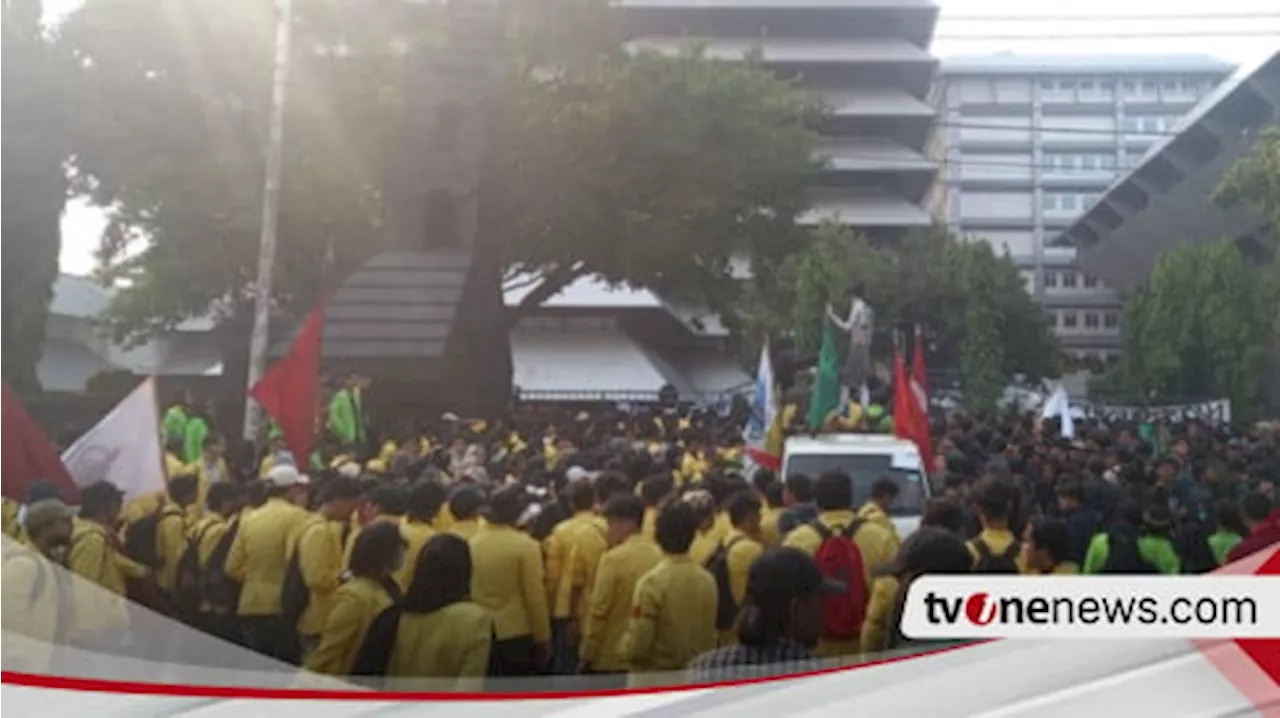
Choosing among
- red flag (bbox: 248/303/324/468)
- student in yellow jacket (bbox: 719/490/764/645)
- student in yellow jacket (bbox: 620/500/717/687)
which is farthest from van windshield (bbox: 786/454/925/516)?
red flag (bbox: 248/303/324/468)

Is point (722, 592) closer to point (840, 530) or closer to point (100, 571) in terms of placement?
point (840, 530)

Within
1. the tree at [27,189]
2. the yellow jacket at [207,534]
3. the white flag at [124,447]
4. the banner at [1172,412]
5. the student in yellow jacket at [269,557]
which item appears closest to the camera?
the student in yellow jacket at [269,557]

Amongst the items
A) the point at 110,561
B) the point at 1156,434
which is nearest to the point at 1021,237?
the point at 1156,434

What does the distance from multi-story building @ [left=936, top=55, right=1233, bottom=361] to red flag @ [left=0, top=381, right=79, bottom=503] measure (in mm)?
2158

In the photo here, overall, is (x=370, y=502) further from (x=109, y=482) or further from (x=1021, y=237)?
(x=1021, y=237)

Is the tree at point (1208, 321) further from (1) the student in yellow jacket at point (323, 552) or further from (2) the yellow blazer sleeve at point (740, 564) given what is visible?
(1) the student in yellow jacket at point (323, 552)

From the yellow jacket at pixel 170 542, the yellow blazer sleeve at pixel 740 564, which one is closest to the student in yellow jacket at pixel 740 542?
the yellow blazer sleeve at pixel 740 564

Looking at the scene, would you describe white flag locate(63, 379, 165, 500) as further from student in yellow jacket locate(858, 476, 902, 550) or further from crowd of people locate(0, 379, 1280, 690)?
student in yellow jacket locate(858, 476, 902, 550)

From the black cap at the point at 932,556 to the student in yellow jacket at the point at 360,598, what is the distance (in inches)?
43.3

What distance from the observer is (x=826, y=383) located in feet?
13.3

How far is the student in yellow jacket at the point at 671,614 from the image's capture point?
309 cm

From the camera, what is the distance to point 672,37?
3.52m

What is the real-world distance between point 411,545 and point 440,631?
45 cm

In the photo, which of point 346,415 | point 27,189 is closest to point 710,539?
point 346,415
